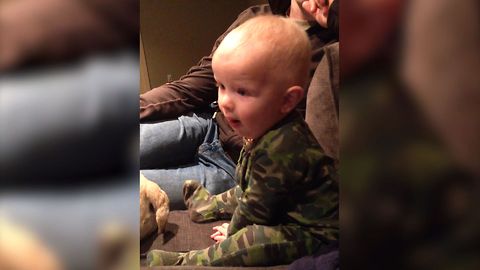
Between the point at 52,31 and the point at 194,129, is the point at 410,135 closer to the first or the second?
the point at 194,129

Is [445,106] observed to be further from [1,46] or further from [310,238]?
[1,46]

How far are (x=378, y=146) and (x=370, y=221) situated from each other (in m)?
0.09

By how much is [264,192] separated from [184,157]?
149 millimetres

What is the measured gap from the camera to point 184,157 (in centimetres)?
67

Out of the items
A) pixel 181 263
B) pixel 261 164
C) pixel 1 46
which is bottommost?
pixel 181 263

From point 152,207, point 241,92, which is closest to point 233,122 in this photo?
point 241,92

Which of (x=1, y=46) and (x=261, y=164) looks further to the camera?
(x=261, y=164)

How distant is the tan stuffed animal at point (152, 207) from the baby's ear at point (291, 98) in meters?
0.19

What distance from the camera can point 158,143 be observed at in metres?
0.62

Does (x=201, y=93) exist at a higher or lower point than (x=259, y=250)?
Result: higher

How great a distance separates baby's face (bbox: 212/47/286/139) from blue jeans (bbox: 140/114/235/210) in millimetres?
67

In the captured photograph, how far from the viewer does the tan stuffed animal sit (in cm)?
56

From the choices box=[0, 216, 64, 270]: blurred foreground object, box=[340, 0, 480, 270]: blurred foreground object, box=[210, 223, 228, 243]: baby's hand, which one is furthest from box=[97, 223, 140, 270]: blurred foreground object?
box=[340, 0, 480, 270]: blurred foreground object

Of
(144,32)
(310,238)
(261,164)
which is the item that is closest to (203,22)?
(144,32)
